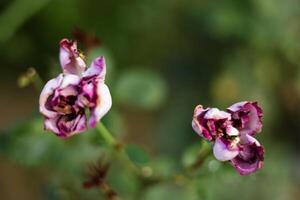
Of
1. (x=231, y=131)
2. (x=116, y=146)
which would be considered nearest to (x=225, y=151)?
(x=231, y=131)

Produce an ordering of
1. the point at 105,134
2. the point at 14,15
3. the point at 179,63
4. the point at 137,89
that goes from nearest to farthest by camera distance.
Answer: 1. the point at 105,134
2. the point at 137,89
3. the point at 14,15
4. the point at 179,63

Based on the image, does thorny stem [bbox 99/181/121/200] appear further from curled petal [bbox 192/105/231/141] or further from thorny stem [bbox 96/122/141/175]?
curled petal [bbox 192/105/231/141]

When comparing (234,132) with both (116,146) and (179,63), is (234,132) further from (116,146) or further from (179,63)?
(179,63)

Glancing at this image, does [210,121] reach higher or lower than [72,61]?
lower

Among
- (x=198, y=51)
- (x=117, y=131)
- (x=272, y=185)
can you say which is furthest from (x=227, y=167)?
(x=198, y=51)

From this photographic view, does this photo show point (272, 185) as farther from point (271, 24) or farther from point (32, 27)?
point (32, 27)

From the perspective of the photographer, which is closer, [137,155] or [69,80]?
[69,80]
